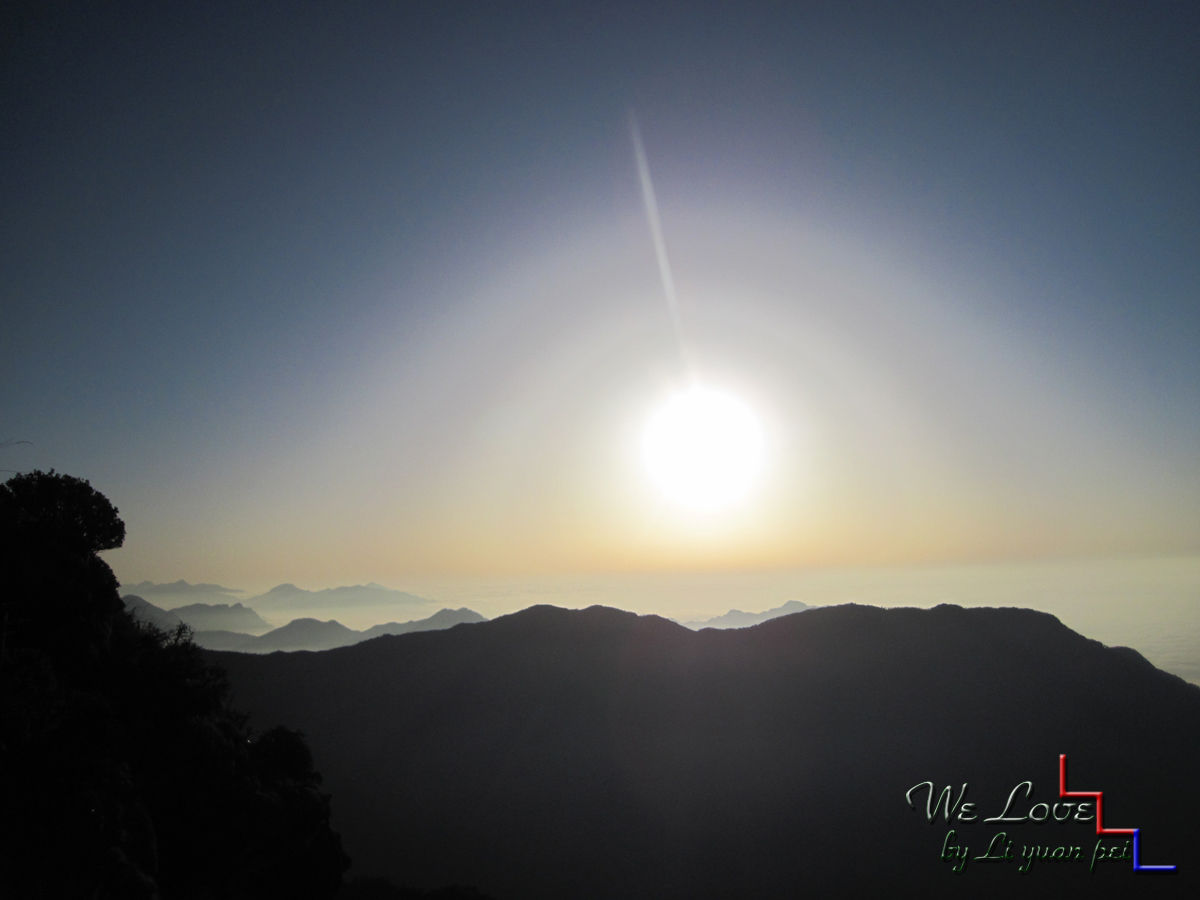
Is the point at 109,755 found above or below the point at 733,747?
below

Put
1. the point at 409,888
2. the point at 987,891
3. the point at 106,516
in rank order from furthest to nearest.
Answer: the point at 987,891 < the point at 409,888 < the point at 106,516

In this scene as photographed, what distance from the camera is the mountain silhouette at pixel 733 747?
196 feet

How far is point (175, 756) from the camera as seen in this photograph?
28484mm

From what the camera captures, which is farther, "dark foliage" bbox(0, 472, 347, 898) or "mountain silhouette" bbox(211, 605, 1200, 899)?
"mountain silhouette" bbox(211, 605, 1200, 899)

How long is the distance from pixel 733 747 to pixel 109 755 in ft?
216

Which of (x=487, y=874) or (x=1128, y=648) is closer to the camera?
(x=487, y=874)

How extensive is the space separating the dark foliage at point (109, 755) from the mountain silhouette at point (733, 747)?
3020 cm

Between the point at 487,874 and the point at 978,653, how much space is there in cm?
7197

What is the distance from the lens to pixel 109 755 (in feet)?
78.6

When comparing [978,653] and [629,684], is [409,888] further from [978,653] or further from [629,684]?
[978,653]

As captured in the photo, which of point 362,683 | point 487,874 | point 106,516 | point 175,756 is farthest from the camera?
point 362,683

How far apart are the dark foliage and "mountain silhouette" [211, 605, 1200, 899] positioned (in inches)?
1189

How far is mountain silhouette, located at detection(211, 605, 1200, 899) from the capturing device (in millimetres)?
59781

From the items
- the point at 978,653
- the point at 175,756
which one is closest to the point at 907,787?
the point at 978,653
